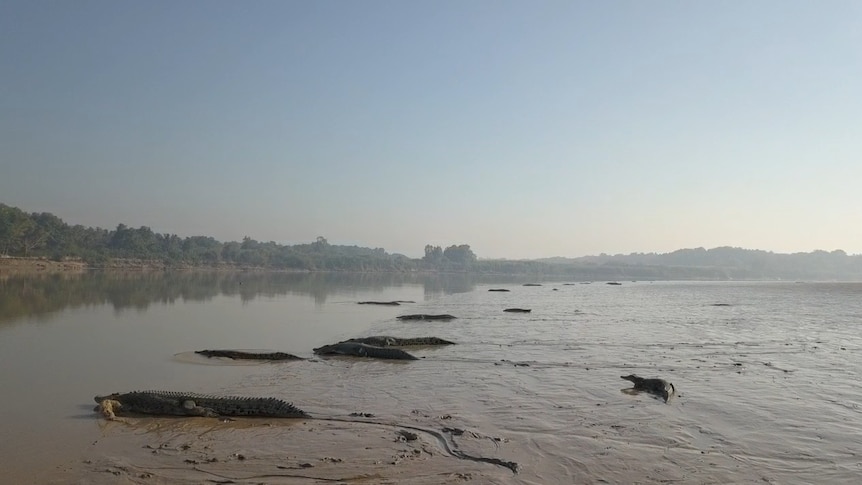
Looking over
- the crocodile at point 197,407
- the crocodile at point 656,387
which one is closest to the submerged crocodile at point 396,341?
the crocodile at point 656,387

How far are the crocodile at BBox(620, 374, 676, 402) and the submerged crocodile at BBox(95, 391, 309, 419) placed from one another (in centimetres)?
654

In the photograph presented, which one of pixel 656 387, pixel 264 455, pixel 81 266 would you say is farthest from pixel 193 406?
pixel 81 266

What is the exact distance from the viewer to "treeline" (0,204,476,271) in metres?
86.6

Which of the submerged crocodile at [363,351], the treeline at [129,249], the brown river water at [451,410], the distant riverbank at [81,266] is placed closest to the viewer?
the brown river water at [451,410]

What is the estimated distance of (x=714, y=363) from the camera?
14.2 m

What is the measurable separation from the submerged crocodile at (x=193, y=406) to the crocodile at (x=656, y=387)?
6.54m

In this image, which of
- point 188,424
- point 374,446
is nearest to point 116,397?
point 188,424

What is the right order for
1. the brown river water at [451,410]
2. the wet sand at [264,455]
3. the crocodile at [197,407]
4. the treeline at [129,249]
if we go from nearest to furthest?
the wet sand at [264,455]
the brown river water at [451,410]
the crocodile at [197,407]
the treeline at [129,249]

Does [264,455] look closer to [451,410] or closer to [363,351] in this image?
[451,410]

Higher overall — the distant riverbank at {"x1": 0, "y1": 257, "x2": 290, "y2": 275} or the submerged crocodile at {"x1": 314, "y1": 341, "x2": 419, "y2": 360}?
the distant riverbank at {"x1": 0, "y1": 257, "x2": 290, "y2": 275}

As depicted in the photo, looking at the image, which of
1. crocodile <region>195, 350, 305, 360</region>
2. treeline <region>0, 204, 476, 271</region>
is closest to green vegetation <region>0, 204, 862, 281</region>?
treeline <region>0, 204, 476, 271</region>

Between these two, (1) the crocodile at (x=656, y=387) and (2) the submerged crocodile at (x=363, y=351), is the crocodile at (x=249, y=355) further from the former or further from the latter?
(1) the crocodile at (x=656, y=387)

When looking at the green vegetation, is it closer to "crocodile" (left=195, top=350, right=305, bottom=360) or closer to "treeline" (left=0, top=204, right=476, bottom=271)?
"treeline" (left=0, top=204, right=476, bottom=271)

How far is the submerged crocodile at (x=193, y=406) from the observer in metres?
8.55
